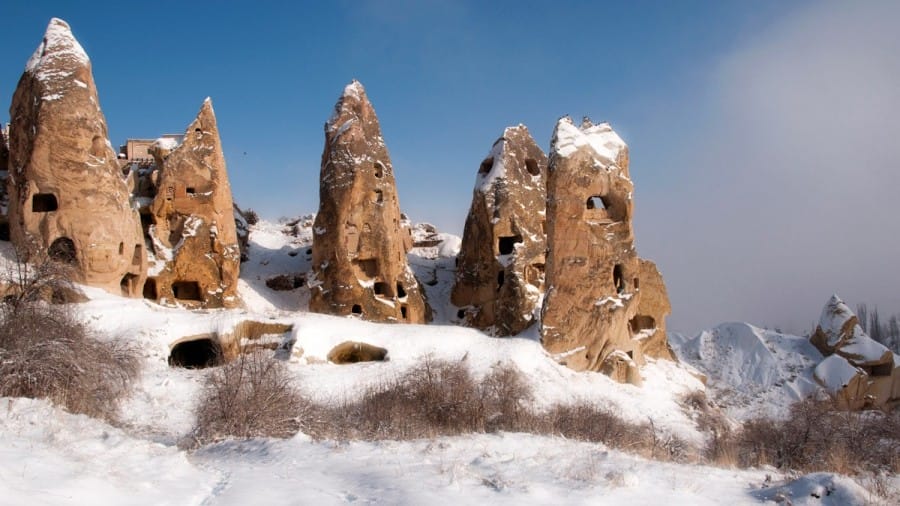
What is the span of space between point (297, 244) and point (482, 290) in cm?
1064

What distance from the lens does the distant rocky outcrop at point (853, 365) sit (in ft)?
85.0

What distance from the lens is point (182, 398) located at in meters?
14.6

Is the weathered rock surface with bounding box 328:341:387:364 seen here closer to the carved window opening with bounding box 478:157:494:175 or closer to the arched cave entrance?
the arched cave entrance

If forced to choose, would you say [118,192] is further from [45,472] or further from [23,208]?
[45,472]

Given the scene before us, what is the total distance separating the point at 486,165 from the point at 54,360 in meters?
20.6

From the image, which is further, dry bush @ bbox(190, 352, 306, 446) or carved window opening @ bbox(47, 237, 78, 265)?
carved window opening @ bbox(47, 237, 78, 265)

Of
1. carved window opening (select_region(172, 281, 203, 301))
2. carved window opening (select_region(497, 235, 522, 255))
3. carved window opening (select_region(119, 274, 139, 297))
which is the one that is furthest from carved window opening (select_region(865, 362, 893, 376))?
carved window opening (select_region(119, 274, 139, 297))

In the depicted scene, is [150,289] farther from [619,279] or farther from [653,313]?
[653,313]

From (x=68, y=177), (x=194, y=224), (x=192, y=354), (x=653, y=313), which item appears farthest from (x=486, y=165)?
(x=68, y=177)

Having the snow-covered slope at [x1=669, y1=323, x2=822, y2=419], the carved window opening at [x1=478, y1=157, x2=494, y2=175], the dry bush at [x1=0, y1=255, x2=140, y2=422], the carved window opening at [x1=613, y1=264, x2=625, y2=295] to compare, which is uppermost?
the carved window opening at [x1=478, y1=157, x2=494, y2=175]

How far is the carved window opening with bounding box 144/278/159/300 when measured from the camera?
78.7 feet

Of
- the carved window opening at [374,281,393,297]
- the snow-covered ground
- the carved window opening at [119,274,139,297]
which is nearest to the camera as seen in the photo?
the snow-covered ground

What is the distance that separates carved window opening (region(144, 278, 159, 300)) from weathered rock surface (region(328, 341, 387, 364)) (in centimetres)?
806

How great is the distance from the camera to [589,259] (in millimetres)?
21766
